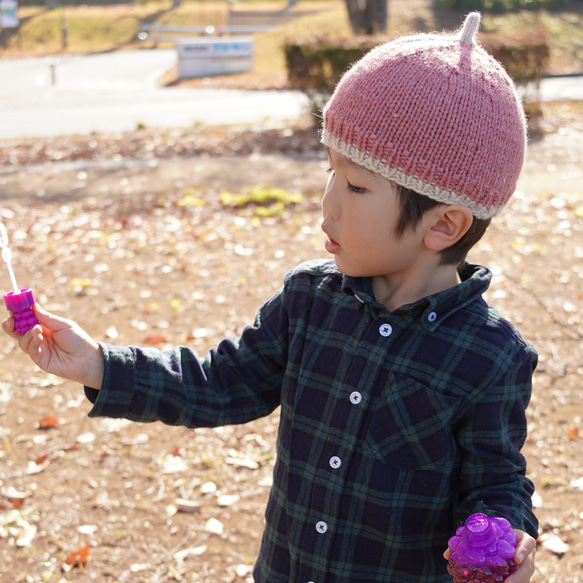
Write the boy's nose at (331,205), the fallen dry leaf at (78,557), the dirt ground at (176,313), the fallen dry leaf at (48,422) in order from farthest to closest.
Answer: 1. the fallen dry leaf at (48,422)
2. the dirt ground at (176,313)
3. the fallen dry leaf at (78,557)
4. the boy's nose at (331,205)

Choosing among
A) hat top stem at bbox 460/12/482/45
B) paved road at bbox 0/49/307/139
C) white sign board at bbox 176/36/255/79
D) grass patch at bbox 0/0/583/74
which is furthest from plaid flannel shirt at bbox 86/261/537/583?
white sign board at bbox 176/36/255/79

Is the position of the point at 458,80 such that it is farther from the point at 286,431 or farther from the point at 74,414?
the point at 74,414

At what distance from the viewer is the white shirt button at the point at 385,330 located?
175 centimetres

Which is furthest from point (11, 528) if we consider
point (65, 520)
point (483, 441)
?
point (483, 441)

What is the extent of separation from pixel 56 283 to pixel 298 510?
428cm

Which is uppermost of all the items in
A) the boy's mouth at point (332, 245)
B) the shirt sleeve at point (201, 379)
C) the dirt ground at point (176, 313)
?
the boy's mouth at point (332, 245)

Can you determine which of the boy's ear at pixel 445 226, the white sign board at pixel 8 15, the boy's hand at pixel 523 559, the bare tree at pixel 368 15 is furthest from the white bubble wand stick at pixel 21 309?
the white sign board at pixel 8 15

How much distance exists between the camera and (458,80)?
1.63m

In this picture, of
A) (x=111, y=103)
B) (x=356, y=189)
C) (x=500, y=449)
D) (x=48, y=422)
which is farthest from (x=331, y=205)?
(x=111, y=103)

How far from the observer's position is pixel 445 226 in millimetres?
1762

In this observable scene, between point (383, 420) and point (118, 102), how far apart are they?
15092 mm

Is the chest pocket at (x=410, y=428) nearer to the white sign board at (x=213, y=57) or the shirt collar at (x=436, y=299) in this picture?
the shirt collar at (x=436, y=299)

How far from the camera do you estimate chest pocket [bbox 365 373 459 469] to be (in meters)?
1.71

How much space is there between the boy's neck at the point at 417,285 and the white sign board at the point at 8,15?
35.9m
